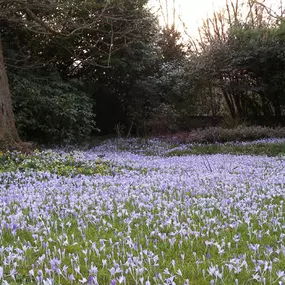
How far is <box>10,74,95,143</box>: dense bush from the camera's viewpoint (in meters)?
16.8

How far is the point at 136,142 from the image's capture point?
792 inches

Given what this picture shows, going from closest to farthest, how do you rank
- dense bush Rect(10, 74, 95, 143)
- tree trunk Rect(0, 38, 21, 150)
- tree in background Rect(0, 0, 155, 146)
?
tree trunk Rect(0, 38, 21, 150)
dense bush Rect(10, 74, 95, 143)
tree in background Rect(0, 0, 155, 146)

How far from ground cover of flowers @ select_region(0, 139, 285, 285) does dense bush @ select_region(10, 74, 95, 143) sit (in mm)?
10348

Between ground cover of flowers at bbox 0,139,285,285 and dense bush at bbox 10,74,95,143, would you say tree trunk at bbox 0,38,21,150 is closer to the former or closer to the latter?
ground cover of flowers at bbox 0,139,285,285

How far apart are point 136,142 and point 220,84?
22.2 feet

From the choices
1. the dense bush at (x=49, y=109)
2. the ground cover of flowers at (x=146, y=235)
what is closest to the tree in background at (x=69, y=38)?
the dense bush at (x=49, y=109)

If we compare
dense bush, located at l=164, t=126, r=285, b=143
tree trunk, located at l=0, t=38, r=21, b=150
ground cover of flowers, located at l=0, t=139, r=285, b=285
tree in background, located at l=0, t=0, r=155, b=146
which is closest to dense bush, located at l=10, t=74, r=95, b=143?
tree in background, located at l=0, t=0, r=155, b=146

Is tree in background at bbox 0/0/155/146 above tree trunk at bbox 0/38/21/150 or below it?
above

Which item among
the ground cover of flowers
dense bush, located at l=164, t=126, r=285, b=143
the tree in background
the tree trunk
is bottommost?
the ground cover of flowers

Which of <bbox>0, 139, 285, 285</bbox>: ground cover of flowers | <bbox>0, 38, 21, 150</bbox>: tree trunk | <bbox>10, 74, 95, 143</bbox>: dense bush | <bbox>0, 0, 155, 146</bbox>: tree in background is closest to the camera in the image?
<bbox>0, 139, 285, 285</bbox>: ground cover of flowers

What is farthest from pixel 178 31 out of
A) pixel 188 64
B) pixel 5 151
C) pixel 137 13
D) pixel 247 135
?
pixel 5 151

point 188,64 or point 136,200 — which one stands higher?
point 188,64

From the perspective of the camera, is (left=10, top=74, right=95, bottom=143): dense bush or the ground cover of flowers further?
(left=10, top=74, right=95, bottom=143): dense bush

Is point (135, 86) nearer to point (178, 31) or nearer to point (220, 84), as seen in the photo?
point (220, 84)
